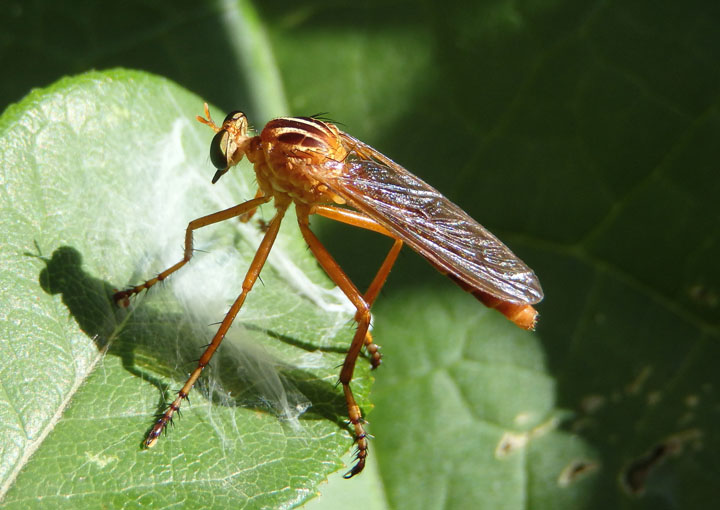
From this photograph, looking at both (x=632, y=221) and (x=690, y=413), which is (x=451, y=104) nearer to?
(x=632, y=221)

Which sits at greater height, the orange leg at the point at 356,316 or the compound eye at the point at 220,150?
the compound eye at the point at 220,150

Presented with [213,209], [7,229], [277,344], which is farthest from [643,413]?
[7,229]

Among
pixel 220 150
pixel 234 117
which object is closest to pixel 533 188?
pixel 234 117

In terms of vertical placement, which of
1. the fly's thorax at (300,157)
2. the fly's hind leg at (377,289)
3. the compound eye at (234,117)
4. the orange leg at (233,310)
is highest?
the compound eye at (234,117)

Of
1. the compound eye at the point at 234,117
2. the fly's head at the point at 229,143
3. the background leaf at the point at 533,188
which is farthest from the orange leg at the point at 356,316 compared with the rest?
the background leaf at the point at 533,188

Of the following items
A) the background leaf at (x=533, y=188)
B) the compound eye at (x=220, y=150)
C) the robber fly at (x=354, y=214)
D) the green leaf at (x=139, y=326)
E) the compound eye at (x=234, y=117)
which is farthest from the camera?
the background leaf at (x=533, y=188)

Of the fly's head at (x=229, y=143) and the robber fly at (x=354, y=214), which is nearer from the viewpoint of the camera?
the robber fly at (x=354, y=214)

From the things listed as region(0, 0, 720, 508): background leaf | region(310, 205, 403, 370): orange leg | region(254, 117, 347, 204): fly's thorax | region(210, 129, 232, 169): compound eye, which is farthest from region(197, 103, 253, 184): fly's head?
region(0, 0, 720, 508): background leaf

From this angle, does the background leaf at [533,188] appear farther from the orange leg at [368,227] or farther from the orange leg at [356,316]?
the orange leg at [356,316]
